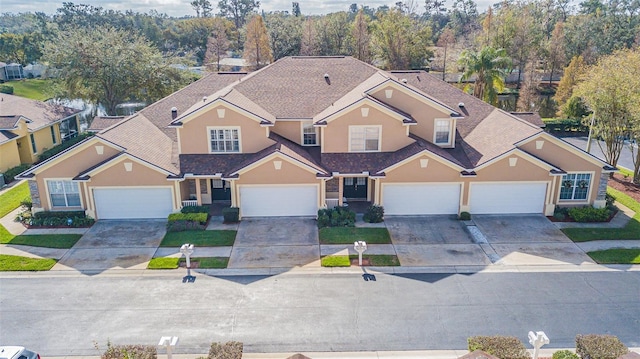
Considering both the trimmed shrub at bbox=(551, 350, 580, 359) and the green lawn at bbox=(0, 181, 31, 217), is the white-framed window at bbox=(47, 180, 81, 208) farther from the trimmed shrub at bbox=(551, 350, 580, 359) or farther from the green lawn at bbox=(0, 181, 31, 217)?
the trimmed shrub at bbox=(551, 350, 580, 359)

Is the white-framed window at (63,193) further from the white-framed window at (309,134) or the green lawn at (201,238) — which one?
the white-framed window at (309,134)

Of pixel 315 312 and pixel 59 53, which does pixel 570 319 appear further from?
pixel 59 53

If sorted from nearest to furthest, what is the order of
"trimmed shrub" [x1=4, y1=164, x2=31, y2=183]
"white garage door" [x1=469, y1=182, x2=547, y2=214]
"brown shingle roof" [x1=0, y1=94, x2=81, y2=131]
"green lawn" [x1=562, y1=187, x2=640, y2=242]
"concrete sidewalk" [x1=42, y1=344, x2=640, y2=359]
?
"concrete sidewalk" [x1=42, y1=344, x2=640, y2=359] < "green lawn" [x1=562, y1=187, x2=640, y2=242] < "white garage door" [x1=469, y1=182, x2=547, y2=214] < "trimmed shrub" [x1=4, y1=164, x2=31, y2=183] < "brown shingle roof" [x1=0, y1=94, x2=81, y2=131]

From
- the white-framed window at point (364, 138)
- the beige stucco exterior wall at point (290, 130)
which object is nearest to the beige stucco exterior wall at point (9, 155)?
the beige stucco exterior wall at point (290, 130)

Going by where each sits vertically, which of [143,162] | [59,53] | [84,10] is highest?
[84,10]

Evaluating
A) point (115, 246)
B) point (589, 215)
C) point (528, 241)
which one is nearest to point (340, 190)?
point (528, 241)

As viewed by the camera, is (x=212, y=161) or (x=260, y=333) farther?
(x=212, y=161)

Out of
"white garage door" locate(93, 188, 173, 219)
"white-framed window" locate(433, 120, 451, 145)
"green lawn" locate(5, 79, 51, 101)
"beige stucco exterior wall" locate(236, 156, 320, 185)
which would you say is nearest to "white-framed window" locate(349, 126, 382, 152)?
"beige stucco exterior wall" locate(236, 156, 320, 185)

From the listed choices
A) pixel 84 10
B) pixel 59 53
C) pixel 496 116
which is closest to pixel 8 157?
pixel 59 53
